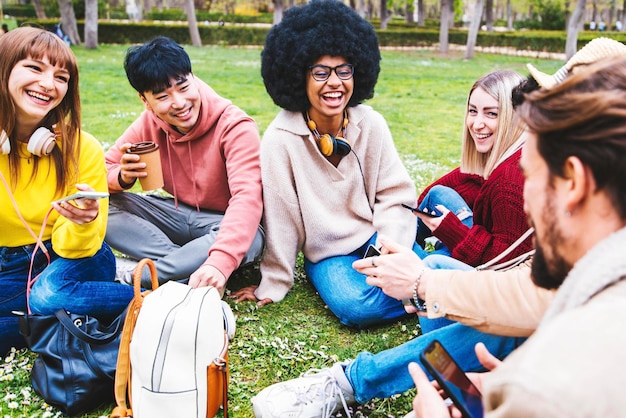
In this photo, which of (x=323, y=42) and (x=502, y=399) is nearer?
(x=502, y=399)

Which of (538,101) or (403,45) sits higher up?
(538,101)

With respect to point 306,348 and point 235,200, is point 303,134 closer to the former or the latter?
point 235,200

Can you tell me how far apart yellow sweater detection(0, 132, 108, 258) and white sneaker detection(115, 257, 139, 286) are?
601 mm

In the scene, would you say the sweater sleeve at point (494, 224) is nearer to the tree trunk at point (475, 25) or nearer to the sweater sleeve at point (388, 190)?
the sweater sleeve at point (388, 190)

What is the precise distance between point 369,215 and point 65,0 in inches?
928

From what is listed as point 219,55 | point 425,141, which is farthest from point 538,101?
point 219,55

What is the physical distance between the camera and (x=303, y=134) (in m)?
3.71

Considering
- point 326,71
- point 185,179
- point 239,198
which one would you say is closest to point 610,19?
point 326,71

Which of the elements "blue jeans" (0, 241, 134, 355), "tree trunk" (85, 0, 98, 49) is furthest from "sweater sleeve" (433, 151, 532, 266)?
"tree trunk" (85, 0, 98, 49)

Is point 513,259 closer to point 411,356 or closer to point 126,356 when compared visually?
point 411,356

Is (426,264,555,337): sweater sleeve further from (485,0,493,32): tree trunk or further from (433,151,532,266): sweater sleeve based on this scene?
(485,0,493,32): tree trunk

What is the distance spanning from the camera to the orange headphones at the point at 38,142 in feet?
10.0

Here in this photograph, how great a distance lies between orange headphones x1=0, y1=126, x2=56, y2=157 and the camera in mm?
3059

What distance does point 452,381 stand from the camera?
5.82 feet
